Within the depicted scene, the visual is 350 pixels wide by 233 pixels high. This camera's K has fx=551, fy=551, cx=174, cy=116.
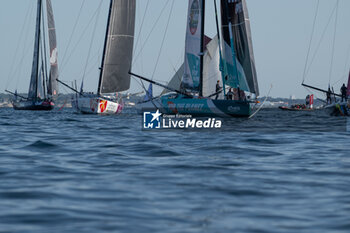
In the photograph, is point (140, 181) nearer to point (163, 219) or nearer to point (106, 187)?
point (106, 187)

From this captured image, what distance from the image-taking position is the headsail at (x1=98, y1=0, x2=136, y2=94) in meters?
44.7

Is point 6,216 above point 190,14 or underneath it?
underneath

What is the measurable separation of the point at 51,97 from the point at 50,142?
56.4 meters

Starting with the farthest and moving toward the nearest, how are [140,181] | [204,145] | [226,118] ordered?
1. [226,118]
2. [204,145]
3. [140,181]

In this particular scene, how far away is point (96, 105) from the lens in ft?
145

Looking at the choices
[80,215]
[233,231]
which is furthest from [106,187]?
[233,231]

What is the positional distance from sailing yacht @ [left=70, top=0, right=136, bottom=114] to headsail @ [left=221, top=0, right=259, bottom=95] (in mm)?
11401

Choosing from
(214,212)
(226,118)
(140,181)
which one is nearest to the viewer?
(214,212)

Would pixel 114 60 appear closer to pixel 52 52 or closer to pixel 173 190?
pixel 52 52

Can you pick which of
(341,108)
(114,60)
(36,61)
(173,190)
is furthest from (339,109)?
(36,61)

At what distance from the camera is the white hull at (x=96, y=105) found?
44.2 metres

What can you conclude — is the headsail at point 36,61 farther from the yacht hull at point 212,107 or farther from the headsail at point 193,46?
the yacht hull at point 212,107

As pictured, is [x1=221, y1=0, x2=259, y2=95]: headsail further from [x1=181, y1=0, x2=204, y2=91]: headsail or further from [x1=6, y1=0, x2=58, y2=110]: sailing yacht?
[x1=6, y1=0, x2=58, y2=110]: sailing yacht

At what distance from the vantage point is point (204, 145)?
1437 centimetres
